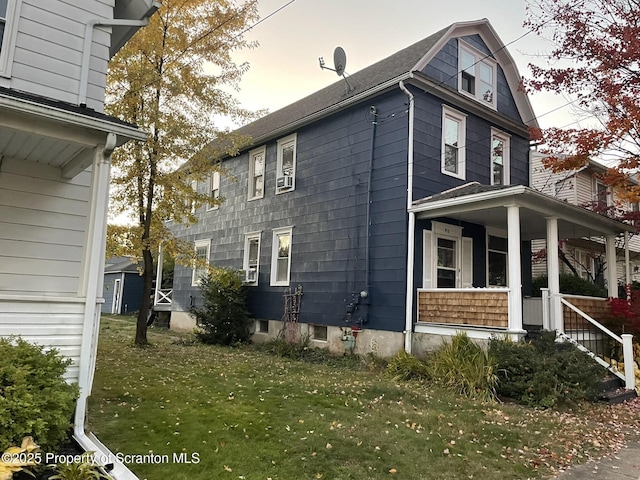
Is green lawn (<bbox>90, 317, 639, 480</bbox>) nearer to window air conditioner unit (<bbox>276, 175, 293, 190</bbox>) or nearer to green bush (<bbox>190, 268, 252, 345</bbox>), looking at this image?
green bush (<bbox>190, 268, 252, 345</bbox>)

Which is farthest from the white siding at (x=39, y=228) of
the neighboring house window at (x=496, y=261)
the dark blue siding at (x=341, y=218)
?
the neighboring house window at (x=496, y=261)

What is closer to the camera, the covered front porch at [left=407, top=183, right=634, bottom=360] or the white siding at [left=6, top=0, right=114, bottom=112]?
the white siding at [left=6, top=0, right=114, bottom=112]

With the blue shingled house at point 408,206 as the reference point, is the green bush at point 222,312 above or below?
below

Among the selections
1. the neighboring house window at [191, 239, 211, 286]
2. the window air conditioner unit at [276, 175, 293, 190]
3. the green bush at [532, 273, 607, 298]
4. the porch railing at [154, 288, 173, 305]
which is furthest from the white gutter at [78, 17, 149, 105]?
the green bush at [532, 273, 607, 298]

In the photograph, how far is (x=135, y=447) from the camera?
4.39 metres

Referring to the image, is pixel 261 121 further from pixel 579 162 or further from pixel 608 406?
pixel 608 406

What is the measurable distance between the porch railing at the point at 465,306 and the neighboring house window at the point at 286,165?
5.26 meters

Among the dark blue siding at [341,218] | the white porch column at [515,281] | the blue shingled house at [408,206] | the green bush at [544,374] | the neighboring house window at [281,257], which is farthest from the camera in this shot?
the neighboring house window at [281,257]

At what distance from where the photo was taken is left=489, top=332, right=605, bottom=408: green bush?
7043mm

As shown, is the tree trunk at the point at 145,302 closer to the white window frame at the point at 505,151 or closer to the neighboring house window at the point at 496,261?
the neighboring house window at the point at 496,261

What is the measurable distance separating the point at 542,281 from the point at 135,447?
16031mm

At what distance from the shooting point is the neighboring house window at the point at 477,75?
12133 millimetres

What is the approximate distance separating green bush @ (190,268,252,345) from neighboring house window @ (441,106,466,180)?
6804 millimetres

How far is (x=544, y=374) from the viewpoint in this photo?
23.5 ft
